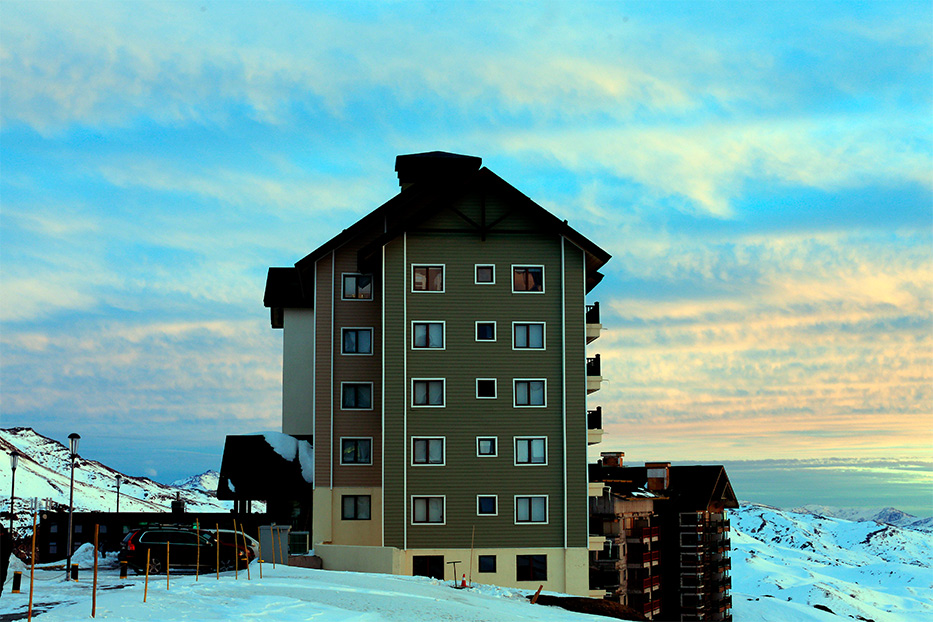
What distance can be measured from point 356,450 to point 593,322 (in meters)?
14.1

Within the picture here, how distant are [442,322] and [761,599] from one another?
11937cm

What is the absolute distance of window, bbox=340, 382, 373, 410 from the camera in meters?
49.9

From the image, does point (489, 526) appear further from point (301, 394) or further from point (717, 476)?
point (717, 476)

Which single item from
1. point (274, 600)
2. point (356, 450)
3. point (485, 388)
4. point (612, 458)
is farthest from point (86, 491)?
point (274, 600)

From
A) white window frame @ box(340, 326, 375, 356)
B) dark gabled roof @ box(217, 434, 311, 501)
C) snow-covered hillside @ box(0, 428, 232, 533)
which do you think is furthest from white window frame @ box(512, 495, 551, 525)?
snow-covered hillside @ box(0, 428, 232, 533)

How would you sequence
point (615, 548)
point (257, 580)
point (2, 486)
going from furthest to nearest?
point (2, 486), point (615, 548), point (257, 580)

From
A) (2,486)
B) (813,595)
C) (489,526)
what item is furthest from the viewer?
(813,595)

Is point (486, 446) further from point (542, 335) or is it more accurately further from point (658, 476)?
point (658, 476)

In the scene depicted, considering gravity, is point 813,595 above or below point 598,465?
below

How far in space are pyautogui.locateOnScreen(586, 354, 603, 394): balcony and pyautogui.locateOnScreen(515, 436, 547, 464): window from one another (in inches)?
166

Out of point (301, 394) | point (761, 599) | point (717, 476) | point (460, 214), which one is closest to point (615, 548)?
point (717, 476)

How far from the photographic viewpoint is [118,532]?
2440 inches

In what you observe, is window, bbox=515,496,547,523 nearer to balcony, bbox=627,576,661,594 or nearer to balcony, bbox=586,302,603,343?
balcony, bbox=586,302,603,343

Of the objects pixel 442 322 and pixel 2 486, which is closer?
pixel 442 322
